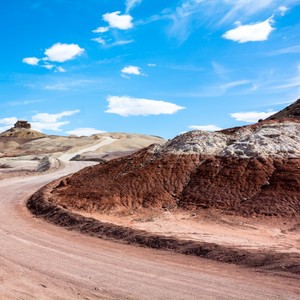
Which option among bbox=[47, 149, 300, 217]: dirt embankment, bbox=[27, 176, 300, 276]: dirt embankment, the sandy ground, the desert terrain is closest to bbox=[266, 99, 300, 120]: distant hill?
the desert terrain

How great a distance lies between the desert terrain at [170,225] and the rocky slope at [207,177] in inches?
2.5

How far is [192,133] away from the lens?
30859mm

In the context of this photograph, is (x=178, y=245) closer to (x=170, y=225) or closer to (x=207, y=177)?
(x=170, y=225)

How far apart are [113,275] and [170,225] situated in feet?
26.5

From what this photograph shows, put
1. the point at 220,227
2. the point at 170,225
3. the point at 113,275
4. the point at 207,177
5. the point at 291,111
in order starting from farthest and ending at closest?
the point at 291,111
the point at 207,177
the point at 170,225
the point at 220,227
the point at 113,275

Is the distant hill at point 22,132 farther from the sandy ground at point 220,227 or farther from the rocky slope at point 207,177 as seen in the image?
the sandy ground at point 220,227

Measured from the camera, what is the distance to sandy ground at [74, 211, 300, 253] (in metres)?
15.0

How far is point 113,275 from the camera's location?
10.8 metres

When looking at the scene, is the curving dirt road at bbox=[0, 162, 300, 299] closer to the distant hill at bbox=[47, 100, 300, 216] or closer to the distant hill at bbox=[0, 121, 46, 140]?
the distant hill at bbox=[47, 100, 300, 216]

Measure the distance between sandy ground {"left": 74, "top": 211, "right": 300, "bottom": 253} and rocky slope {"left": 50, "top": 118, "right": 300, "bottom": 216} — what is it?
42.0 inches

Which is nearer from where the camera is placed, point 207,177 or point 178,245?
point 178,245

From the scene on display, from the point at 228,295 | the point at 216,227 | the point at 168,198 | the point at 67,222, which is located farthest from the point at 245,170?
the point at 228,295

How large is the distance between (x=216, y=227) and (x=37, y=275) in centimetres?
959

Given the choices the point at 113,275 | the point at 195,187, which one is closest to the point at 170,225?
the point at 195,187
